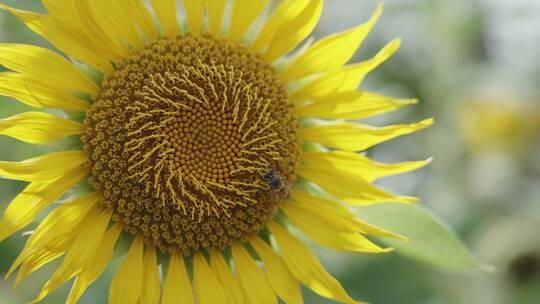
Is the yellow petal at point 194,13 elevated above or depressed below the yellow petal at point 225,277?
above

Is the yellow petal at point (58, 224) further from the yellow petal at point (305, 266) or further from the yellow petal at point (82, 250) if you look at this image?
the yellow petal at point (305, 266)

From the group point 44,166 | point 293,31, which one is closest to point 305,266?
point 293,31

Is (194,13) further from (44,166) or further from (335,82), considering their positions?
(44,166)

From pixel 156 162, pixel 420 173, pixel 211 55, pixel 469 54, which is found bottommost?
pixel 420 173

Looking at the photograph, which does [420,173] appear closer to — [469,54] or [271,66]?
[469,54]

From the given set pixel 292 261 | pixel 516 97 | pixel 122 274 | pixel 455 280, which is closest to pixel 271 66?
pixel 292 261

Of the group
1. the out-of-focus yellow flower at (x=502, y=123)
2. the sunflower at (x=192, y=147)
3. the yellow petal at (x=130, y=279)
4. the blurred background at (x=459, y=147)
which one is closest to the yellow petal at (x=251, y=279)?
the sunflower at (x=192, y=147)
